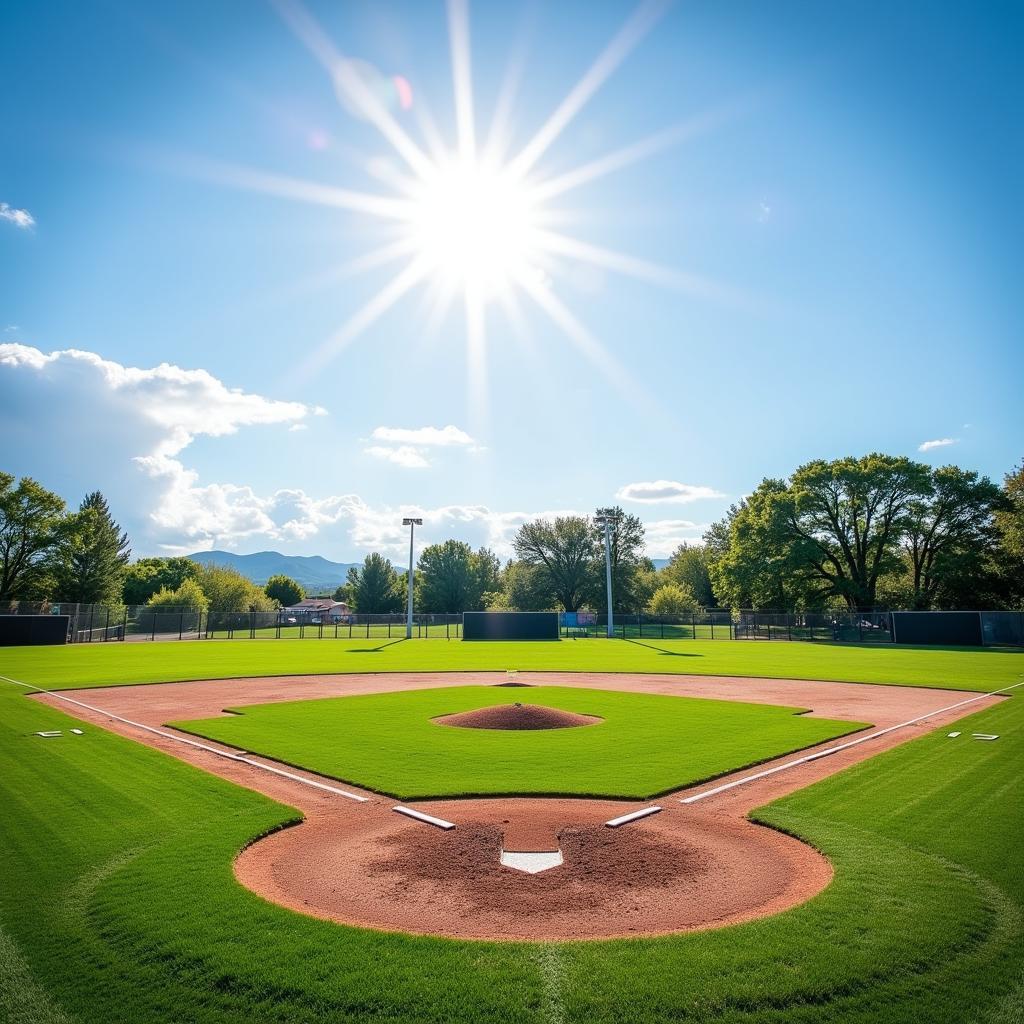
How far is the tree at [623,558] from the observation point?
88562mm

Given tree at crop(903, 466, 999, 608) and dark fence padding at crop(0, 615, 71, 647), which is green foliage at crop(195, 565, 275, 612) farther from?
tree at crop(903, 466, 999, 608)

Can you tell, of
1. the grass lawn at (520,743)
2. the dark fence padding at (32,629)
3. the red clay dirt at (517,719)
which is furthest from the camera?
the dark fence padding at (32,629)

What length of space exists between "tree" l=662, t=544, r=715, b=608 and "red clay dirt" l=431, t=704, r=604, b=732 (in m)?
86.1

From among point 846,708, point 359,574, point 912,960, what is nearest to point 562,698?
point 846,708

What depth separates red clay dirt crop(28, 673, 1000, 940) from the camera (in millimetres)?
6160

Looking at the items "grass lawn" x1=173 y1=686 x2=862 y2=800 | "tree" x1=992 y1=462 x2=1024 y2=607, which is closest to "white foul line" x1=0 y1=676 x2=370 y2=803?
"grass lawn" x1=173 y1=686 x2=862 y2=800

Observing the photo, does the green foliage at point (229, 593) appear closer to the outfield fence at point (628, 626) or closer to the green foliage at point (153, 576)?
the green foliage at point (153, 576)

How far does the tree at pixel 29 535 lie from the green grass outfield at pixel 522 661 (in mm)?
24567

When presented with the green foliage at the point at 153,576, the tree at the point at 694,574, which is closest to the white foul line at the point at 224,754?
the green foliage at the point at 153,576

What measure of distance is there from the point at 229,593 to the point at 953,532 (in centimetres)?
7746

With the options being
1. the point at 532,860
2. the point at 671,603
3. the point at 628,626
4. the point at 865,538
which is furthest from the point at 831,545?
the point at 532,860

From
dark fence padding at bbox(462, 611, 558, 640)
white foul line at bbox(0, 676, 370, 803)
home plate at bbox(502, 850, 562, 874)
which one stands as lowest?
white foul line at bbox(0, 676, 370, 803)

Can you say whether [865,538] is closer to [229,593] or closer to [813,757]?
[813,757]

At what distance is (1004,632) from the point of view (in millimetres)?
41781
